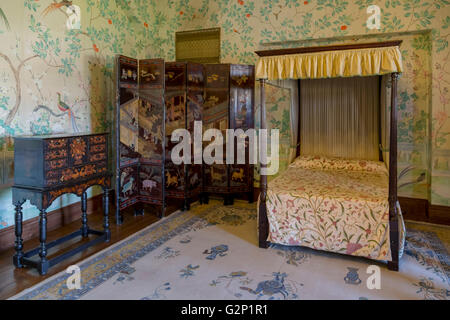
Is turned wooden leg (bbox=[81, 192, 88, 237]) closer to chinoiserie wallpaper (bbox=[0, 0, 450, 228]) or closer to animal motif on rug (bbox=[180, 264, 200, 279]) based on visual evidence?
chinoiserie wallpaper (bbox=[0, 0, 450, 228])

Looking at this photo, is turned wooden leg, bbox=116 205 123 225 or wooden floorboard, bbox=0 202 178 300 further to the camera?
turned wooden leg, bbox=116 205 123 225

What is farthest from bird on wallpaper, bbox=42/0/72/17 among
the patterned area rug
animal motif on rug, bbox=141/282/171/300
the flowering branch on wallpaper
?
animal motif on rug, bbox=141/282/171/300

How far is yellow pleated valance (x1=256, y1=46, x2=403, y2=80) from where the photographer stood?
3070 millimetres

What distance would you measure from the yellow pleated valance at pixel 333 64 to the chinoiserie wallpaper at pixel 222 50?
1.82m

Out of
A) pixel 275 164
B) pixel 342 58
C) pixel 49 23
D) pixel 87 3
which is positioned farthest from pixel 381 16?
pixel 49 23

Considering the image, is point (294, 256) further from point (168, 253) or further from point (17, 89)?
point (17, 89)

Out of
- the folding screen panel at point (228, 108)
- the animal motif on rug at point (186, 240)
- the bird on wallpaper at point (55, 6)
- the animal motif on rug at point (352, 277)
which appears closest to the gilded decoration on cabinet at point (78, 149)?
the animal motif on rug at point (186, 240)

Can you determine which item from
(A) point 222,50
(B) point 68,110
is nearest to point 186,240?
(B) point 68,110

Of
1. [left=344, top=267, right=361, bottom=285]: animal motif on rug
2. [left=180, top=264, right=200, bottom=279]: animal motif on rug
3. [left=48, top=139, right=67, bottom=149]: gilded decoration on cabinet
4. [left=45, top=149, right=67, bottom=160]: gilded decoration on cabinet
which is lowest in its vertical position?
[left=344, top=267, right=361, bottom=285]: animal motif on rug

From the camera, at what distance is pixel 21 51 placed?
359 centimetres

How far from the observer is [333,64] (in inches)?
129

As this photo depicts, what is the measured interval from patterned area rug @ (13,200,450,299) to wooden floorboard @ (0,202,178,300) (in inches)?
4.8

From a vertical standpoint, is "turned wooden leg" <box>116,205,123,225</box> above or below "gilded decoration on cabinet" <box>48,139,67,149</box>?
below

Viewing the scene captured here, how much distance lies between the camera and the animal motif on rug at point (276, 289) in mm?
2607
